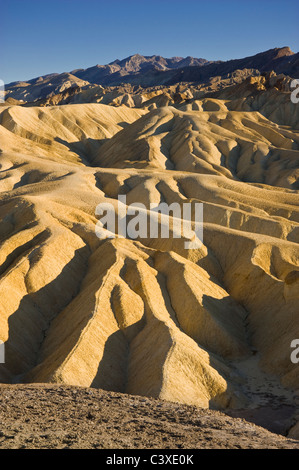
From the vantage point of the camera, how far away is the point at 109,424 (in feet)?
57.1

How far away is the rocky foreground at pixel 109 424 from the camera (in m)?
15.3

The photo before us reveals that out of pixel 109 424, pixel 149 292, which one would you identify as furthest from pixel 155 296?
pixel 109 424

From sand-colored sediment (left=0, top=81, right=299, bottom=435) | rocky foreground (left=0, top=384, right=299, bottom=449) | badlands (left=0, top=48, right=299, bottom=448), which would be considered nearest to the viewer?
rocky foreground (left=0, top=384, right=299, bottom=449)

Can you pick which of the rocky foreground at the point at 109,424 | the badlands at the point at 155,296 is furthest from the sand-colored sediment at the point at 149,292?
the rocky foreground at the point at 109,424

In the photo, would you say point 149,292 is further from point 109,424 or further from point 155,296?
point 109,424

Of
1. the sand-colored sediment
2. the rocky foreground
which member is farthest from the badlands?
the rocky foreground

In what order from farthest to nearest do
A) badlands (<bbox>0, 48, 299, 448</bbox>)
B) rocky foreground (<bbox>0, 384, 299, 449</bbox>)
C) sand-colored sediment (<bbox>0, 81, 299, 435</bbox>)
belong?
sand-colored sediment (<bbox>0, 81, 299, 435</bbox>), badlands (<bbox>0, 48, 299, 448</bbox>), rocky foreground (<bbox>0, 384, 299, 449</bbox>)

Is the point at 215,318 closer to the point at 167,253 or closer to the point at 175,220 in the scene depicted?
the point at 167,253

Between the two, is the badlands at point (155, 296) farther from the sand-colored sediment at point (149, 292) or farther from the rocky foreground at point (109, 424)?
the rocky foreground at point (109, 424)

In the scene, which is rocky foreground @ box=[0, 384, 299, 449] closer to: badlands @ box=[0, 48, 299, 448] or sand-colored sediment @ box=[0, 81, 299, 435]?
badlands @ box=[0, 48, 299, 448]

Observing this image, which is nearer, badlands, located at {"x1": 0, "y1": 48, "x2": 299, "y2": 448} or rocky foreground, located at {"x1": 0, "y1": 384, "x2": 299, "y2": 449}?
rocky foreground, located at {"x1": 0, "y1": 384, "x2": 299, "y2": 449}

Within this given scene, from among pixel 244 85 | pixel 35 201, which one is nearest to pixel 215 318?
pixel 35 201

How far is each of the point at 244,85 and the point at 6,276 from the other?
115m

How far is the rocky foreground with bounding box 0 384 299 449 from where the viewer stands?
50.1 ft
